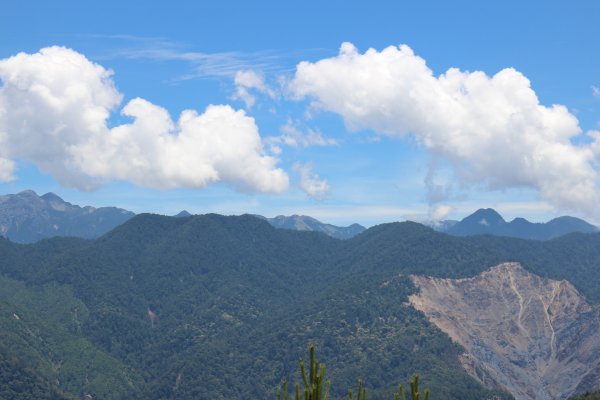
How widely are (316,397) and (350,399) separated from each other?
448 centimetres

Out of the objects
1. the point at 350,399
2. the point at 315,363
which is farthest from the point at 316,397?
the point at 350,399

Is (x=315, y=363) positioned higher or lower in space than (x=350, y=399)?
higher

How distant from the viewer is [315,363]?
32469 millimetres

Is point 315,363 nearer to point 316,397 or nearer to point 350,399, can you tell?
point 316,397

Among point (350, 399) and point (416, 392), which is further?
point (350, 399)

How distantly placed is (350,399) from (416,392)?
5.96 meters

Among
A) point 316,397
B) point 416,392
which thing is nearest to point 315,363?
point 316,397

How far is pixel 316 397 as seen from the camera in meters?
32.6

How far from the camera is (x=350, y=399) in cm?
3638

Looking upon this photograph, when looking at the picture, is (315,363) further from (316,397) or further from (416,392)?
(416,392)

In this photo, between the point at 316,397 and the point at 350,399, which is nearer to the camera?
the point at 316,397

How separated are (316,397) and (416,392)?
16.6 feet

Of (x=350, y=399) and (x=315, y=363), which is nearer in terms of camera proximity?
(x=315, y=363)
